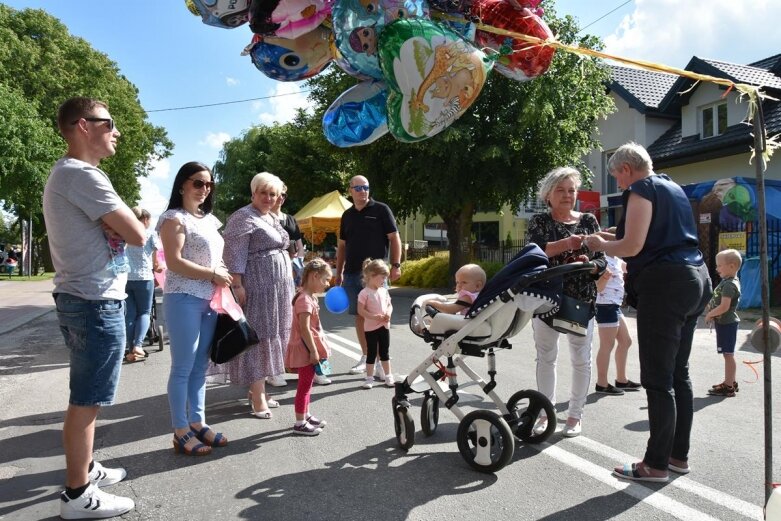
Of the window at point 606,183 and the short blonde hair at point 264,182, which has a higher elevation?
the window at point 606,183

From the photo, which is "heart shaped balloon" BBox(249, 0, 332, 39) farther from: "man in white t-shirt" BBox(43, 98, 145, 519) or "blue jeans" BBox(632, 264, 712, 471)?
"blue jeans" BBox(632, 264, 712, 471)

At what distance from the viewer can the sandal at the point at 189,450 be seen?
394 centimetres

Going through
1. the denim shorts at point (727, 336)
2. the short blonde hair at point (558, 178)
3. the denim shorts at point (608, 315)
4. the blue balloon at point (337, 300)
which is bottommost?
the denim shorts at point (727, 336)

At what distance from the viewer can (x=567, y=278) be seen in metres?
4.11

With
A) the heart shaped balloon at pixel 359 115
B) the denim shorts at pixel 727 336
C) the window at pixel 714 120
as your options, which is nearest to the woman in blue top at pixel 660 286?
the heart shaped balloon at pixel 359 115

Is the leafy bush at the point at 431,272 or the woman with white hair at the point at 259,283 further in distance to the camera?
the leafy bush at the point at 431,272

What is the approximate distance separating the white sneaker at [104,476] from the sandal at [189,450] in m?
0.44

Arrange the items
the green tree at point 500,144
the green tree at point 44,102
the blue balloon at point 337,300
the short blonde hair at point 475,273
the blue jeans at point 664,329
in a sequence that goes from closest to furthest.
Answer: the blue jeans at point 664,329 < the short blonde hair at point 475,273 < the blue balloon at point 337,300 < the green tree at point 500,144 < the green tree at point 44,102

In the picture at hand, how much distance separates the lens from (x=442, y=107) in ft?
11.7

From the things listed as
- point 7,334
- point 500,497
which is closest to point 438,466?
point 500,497

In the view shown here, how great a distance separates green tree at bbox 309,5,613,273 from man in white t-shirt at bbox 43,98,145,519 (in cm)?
1207

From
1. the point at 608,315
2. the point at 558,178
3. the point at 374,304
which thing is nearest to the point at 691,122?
the point at 608,315

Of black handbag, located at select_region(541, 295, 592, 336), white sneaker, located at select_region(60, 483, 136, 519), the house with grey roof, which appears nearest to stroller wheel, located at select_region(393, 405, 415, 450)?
A: black handbag, located at select_region(541, 295, 592, 336)

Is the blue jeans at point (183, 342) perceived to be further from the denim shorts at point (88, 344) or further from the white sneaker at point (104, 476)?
the denim shorts at point (88, 344)
